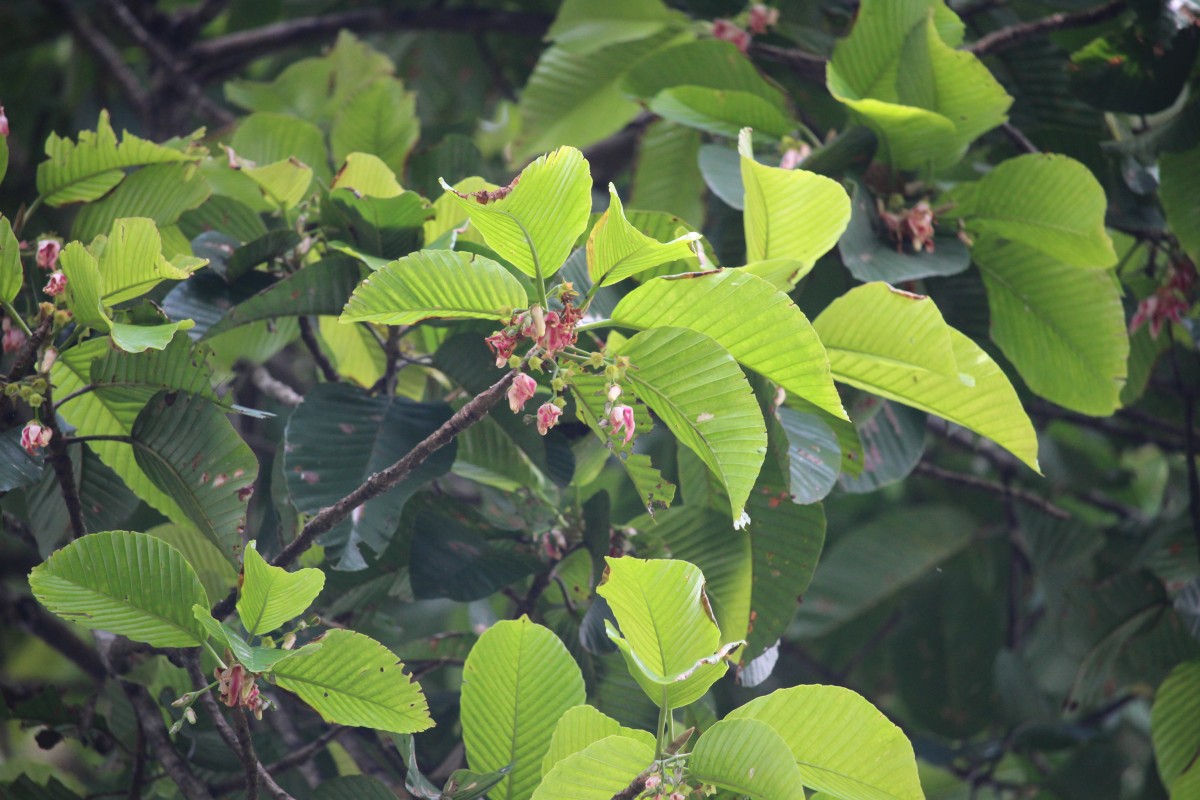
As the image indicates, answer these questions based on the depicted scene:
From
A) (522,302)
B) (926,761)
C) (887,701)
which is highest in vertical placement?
(522,302)

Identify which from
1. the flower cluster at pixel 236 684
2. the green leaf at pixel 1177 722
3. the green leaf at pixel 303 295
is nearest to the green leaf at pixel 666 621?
the flower cluster at pixel 236 684

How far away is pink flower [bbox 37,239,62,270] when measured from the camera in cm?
109

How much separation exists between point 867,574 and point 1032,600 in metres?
0.61

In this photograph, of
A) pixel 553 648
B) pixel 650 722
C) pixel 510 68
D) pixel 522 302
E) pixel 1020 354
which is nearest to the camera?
pixel 522 302

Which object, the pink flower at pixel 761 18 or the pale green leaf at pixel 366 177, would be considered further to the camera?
the pink flower at pixel 761 18

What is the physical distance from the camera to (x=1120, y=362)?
127 cm

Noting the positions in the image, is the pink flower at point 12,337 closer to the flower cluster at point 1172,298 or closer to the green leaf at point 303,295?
the green leaf at point 303,295

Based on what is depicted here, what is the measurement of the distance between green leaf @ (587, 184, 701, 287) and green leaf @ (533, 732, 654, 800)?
1.13ft

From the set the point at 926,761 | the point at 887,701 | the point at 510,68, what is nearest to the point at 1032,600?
the point at 887,701

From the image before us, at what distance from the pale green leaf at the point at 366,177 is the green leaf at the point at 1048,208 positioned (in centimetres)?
66

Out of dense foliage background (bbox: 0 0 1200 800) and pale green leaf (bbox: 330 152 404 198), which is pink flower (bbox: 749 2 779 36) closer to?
dense foliage background (bbox: 0 0 1200 800)

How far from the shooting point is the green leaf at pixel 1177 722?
1317mm

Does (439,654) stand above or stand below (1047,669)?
above

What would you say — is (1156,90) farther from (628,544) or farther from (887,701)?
(887,701)
